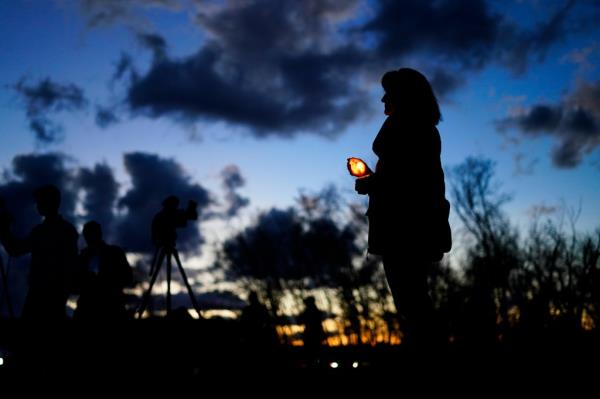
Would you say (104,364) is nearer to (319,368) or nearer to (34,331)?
(34,331)

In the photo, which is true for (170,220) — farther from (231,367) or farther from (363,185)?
(363,185)

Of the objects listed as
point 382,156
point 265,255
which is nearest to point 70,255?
point 382,156

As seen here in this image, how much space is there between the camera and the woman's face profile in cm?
370

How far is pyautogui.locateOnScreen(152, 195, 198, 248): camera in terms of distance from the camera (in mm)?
5945

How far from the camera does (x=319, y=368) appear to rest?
3.41m

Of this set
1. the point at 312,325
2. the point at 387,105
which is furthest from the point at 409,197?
the point at 312,325

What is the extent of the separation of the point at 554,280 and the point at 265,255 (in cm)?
1680

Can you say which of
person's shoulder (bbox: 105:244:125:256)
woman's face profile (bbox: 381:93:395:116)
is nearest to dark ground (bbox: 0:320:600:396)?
person's shoulder (bbox: 105:244:125:256)

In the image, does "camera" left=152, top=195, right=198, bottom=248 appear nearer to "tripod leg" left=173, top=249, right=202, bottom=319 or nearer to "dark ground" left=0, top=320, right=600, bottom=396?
"tripod leg" left=173, top=249, right=202, bottom=319

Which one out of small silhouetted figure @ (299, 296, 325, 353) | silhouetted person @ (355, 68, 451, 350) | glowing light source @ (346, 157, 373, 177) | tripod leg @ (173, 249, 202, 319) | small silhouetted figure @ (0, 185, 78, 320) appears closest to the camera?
silhouetted person @ (355, 68, 451, 350)

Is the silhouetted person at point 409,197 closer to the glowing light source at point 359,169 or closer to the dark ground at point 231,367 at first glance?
the glowing light source at point 359,169

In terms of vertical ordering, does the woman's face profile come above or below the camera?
below

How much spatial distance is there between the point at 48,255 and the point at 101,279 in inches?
30.0

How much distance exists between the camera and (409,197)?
2.63 metres
